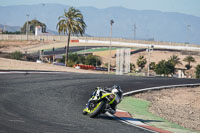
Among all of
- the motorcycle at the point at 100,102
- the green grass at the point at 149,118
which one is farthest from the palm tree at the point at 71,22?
the motorcycle at the point at 100,102

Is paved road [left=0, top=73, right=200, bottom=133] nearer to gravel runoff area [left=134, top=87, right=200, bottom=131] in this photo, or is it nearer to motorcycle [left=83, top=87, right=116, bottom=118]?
motorcycle [left=83, top=87, right=116, bottom=118]

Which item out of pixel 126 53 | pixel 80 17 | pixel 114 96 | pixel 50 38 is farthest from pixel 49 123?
pixel 50 38

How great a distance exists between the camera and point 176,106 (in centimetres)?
2153

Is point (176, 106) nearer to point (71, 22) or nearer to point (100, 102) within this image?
point (100, 102)

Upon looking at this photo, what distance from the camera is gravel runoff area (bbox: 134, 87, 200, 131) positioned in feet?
53.0

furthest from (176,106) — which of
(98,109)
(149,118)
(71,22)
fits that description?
(71,22)

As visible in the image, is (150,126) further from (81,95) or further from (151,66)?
(151,66)

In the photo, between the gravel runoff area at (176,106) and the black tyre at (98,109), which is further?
the gravel runoff area at (176,106)

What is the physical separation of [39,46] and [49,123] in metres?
109

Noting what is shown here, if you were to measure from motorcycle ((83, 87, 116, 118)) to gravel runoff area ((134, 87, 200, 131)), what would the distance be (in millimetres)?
3162

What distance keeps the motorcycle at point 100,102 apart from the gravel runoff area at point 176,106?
10.4 feet

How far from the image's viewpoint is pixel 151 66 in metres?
91.3

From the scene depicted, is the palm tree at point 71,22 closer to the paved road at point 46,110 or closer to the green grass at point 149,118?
the paved road at point 46,110

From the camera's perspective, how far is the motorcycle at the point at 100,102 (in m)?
12.9
